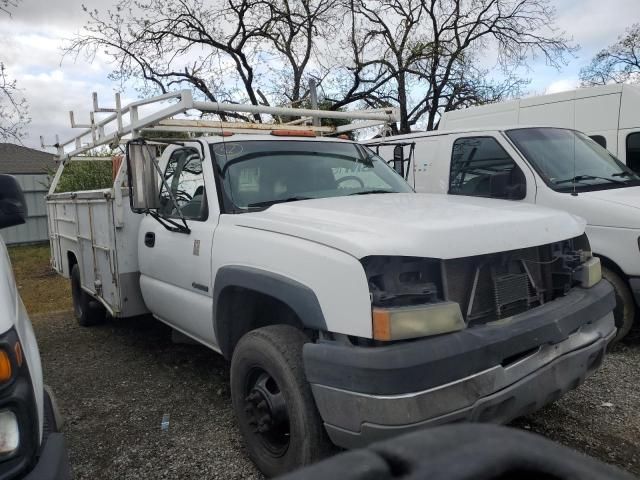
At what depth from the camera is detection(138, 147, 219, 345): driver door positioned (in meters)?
3.59

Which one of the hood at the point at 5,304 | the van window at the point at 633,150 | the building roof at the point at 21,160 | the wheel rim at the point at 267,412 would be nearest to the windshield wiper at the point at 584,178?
the van window at the point at 633,150

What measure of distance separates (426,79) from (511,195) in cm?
1177

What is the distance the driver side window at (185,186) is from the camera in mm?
3875

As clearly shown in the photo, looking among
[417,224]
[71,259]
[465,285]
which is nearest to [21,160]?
[71,259]

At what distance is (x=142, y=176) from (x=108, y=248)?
4.08 feet

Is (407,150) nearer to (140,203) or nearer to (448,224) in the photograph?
(140,203)

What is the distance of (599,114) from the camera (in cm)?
720

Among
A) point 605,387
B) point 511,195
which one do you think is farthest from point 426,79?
point 605,387

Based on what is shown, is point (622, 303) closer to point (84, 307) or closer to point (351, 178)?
point (351, 178)

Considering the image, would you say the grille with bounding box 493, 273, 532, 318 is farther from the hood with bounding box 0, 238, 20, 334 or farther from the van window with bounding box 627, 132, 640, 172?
the van window with bounding box 627, 132, 640, 172

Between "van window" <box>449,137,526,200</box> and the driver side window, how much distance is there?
115 inches

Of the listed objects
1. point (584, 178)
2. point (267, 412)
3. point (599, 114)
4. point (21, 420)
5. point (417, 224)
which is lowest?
point (267, 412)

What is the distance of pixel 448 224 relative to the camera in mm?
2568

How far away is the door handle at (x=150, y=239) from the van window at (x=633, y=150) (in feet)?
→ 20.3
